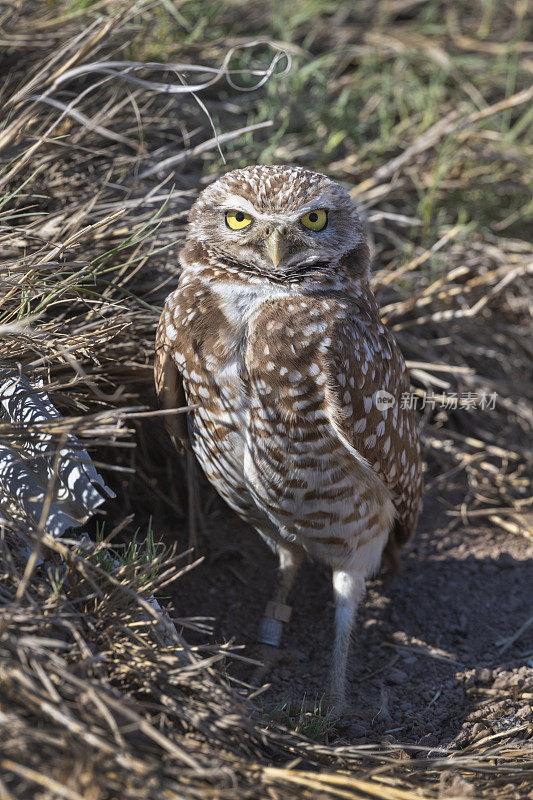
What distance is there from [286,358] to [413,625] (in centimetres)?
135

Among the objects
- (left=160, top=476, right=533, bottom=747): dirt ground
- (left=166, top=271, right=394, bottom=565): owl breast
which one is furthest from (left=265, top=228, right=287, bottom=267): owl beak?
(left=160, top=476, right=533, bottom=747): dirt ground

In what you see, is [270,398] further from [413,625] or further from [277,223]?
[413,625]

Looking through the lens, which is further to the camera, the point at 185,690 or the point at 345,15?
the point at 345,15

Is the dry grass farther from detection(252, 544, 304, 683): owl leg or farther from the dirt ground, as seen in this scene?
detection(252, 544, 304, 683): owl leg

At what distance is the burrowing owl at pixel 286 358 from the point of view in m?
2.23

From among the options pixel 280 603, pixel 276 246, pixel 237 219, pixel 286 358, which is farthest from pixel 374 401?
pixel 280 603

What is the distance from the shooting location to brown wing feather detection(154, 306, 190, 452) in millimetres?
2410

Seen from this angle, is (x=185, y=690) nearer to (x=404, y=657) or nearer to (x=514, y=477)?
(x=404, y=657)

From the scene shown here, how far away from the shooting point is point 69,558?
1906 millimetres

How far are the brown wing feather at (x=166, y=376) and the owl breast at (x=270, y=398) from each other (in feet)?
0.19

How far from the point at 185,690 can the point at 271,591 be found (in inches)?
47.3

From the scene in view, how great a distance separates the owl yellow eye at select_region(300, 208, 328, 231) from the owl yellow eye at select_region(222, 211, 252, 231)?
166mm

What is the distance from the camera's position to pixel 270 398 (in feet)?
7.30

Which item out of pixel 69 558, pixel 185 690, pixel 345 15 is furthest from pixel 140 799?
pixel 345 15
